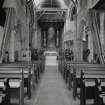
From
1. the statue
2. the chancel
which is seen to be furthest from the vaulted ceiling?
the statue

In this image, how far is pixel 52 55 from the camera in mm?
33000

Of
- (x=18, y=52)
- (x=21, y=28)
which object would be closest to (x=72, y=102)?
(x=18, y=52)

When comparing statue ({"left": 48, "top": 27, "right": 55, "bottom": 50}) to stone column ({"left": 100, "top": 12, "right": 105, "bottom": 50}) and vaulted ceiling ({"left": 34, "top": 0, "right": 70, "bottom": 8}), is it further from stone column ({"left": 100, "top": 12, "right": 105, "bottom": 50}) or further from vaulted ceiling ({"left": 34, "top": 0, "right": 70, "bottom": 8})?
stone column ({"left": 100, "top": 12, "right": 105, "bottom": 50})

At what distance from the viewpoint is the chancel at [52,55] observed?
567 centimetres

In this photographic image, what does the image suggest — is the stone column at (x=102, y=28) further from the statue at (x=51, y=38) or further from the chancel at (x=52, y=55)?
the statue at (x=51, y=38)

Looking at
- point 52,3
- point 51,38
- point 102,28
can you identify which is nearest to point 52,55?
point 51,38

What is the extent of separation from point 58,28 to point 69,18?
804 cm

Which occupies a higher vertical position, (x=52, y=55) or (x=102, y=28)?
(x=102, y=28)

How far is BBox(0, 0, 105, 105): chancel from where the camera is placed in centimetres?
567

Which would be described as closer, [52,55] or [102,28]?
[102,28]

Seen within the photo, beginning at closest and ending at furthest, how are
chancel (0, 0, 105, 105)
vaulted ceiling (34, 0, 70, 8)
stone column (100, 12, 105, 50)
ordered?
chancel (0, 0, 105, 105), stone column (100, 12, 105, 50), vaulted ceiling (34, 0, 70, 8)

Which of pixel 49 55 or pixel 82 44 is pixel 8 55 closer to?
pixel 82 44

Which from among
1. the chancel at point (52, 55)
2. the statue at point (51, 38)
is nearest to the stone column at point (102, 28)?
the chancel at point (52, 55)

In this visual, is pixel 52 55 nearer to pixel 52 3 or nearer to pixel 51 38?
pixel 51 38
